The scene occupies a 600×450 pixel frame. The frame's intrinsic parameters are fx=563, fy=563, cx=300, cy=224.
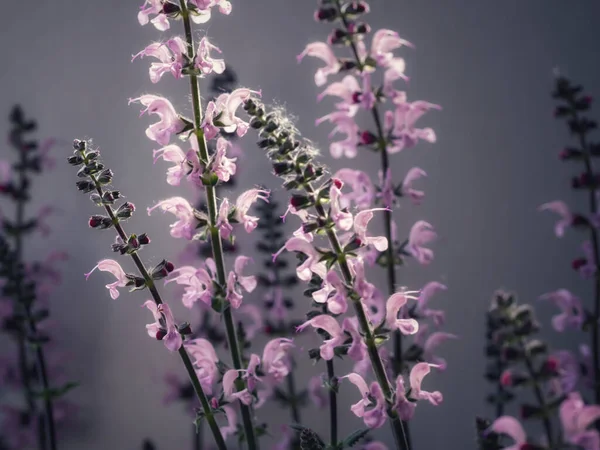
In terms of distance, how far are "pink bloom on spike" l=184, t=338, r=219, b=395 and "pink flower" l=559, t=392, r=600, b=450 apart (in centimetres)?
50

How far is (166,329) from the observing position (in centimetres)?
79

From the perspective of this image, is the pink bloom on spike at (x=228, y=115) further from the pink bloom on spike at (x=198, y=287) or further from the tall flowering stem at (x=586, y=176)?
the tall flowering stem at (x=586, y=176)

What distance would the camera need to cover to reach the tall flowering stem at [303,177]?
2.30ft

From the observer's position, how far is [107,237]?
72.2 inches

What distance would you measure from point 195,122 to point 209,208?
0.42ft

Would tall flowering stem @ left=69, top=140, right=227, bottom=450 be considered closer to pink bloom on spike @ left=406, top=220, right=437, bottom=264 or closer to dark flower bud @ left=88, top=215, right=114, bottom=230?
dark flower bud @ left=88, top=215, right=114, bottom=230

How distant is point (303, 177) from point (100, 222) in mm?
290

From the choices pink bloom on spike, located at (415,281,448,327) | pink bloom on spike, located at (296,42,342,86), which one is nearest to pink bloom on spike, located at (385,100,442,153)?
pink bloom on spike, located at (296,42,342,86)

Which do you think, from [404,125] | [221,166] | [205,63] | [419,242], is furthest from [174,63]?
[419,242]

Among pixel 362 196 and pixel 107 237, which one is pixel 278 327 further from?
pixel 107 237

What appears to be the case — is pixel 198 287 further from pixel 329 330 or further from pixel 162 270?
pixel 329 330

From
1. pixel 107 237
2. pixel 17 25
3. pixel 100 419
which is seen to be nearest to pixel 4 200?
pixel 107 237

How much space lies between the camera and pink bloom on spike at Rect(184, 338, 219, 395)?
88 centimetres

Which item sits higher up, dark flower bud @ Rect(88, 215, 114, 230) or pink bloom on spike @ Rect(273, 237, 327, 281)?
dark flower bud @ Rect(88, 215, 114, 230)
